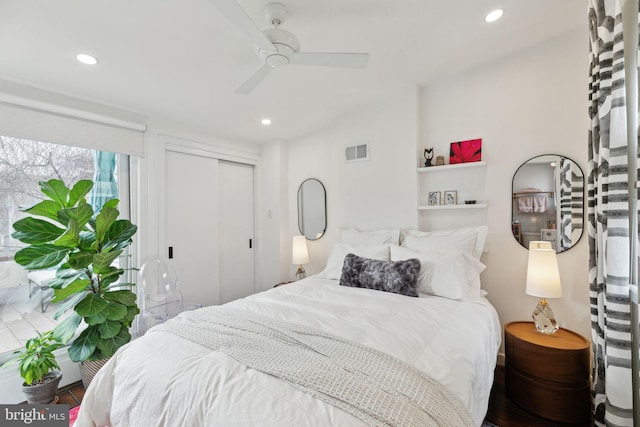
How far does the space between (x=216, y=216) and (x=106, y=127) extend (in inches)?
57.8

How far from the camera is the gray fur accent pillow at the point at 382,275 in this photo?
Answer: 2.25 meters

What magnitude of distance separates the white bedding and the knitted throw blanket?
5 centimetres

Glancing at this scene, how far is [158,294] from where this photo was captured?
293 cm

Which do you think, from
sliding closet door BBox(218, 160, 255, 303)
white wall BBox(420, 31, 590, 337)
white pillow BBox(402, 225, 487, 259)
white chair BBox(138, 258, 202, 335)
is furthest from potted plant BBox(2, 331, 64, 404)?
white wall BBox(420, 31, 590, 337)

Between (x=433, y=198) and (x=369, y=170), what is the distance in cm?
75

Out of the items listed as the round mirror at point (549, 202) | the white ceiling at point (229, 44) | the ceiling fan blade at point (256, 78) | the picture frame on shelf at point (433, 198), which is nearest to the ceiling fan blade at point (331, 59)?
the ceiling fan blade at point (256, 78)

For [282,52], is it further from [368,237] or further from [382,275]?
[368,237]

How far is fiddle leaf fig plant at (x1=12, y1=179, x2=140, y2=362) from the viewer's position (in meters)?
1.97

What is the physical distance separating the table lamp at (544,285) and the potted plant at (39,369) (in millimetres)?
3399

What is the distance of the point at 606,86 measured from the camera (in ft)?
5.24

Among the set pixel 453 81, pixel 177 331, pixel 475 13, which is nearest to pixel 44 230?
pixel 177 331

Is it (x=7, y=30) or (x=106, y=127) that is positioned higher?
(x=7, y=30)

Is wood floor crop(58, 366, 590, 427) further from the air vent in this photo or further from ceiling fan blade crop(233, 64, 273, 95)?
ceiling fan blade crop(233, 64, 273, 95)

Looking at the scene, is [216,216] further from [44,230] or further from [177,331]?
[177,331]
